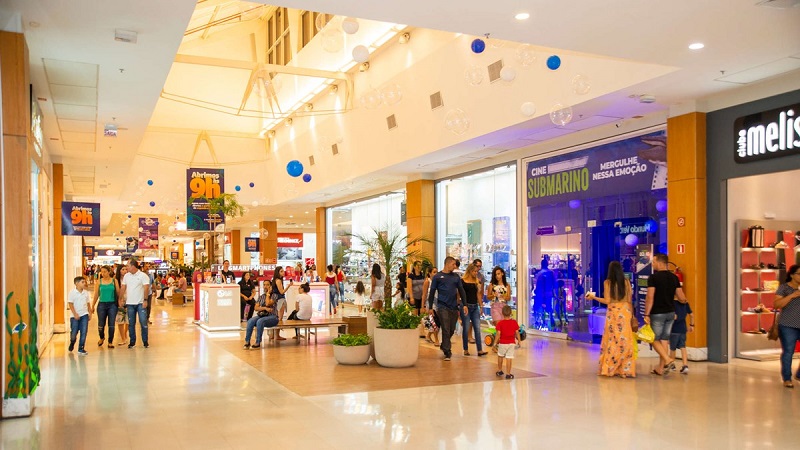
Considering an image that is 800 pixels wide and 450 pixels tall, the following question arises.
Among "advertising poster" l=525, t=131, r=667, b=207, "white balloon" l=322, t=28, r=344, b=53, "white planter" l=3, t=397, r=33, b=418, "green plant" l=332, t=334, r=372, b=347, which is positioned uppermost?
"white balloon" l=322, t=28, r=344, b=53

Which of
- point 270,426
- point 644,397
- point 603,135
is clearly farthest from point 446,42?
point 270,426

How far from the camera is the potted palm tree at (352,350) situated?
9.52 meters

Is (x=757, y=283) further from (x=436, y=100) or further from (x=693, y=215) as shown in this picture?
(x=436, y=100)

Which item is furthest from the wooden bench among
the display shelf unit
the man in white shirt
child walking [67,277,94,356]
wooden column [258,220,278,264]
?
wooden column [258,220,278,264]

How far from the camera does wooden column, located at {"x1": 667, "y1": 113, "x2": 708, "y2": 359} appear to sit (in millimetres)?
9562

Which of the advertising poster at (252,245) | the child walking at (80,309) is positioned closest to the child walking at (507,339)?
the child walking at (80,309)

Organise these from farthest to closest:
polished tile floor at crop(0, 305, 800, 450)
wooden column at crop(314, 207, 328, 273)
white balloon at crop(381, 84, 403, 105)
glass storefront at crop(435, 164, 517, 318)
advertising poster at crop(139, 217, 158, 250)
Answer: advertising poster at crop(139, 217, 158, 250), wooden column at crop(314, 207, 328, 273), glass storefront at crop(435, 164, 517, 318), white balloon at crop(381, 84, 403, 105), polished tile floor at crop(0, 305, 800, 450)

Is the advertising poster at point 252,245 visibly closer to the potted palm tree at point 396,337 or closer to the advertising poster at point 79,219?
the advertising poster at point 79,219

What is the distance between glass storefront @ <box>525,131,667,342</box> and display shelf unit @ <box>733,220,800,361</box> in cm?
119

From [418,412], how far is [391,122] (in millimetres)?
9655

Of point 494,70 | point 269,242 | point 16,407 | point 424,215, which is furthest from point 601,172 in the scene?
point 269,242

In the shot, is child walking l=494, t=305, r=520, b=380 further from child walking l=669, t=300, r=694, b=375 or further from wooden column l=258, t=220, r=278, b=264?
wooden column l=258, t=220, r=278, b=264

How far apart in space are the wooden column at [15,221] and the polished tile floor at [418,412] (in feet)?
1.51

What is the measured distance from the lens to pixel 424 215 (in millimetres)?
17453
